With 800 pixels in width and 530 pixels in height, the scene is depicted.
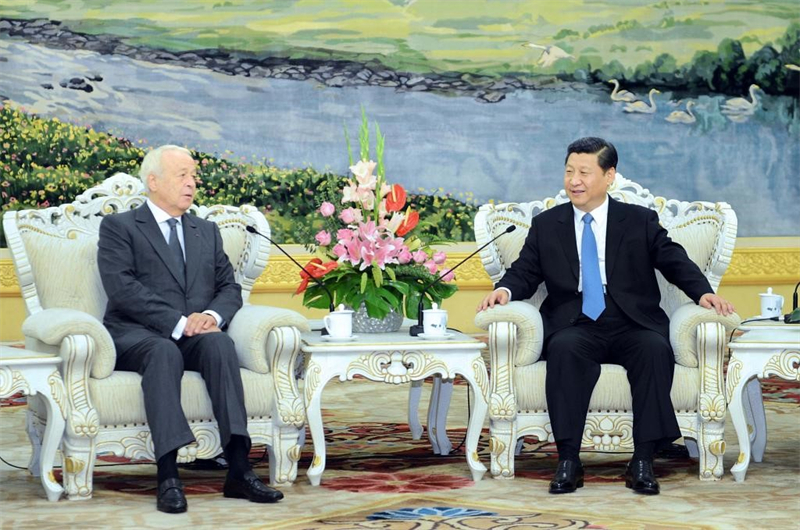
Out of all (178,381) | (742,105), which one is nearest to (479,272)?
(742,105)

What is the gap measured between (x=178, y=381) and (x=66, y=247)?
79cm

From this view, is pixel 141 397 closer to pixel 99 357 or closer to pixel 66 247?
pixel 99 357

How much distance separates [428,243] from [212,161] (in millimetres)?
4409

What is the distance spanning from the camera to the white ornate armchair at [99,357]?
3488 millimetres

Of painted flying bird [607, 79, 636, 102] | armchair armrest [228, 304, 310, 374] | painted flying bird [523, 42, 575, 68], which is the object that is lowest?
armchair armrest [228, 304, 310, 374]

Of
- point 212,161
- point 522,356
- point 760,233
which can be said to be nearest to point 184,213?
point 522,356

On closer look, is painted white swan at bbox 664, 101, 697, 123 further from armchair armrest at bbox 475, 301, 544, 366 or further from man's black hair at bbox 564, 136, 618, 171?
armchair armrest at bbox 475, 301, 544, 366

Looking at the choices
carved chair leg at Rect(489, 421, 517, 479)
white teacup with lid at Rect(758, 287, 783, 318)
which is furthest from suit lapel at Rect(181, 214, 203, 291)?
white teacup with lid at Rect(758, 287, 783, 318)

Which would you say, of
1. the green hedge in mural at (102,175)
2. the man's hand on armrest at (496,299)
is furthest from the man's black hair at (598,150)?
the green hedge in mural at (102,175)

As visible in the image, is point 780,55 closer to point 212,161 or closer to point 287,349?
point 212,161

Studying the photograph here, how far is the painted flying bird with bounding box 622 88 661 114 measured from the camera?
867cm

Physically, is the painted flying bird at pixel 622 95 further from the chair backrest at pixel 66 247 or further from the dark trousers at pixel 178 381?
the dark trousers at pixel 178 381

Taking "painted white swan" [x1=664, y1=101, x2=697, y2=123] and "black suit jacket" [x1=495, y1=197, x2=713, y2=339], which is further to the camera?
"painted white swan" [x1=664, y1=101, x2=697, y2=123]

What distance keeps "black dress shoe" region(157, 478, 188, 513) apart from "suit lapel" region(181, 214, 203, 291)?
0.78m
